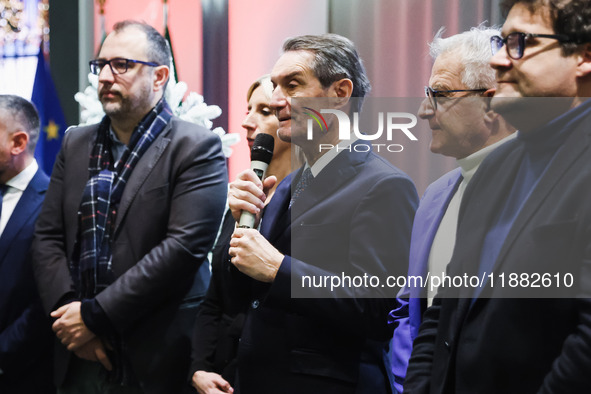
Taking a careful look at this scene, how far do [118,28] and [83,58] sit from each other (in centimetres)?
130

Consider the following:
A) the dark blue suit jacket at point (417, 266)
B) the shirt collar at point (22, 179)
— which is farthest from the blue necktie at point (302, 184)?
the shirt collar at point (22, 179)

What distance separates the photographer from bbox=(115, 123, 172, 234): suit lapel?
2604mm

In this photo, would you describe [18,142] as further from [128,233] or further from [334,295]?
[334,295]

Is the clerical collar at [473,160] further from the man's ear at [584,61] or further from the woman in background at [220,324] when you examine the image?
the woman in background at [220,324]

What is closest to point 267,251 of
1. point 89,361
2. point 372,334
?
point 372,334

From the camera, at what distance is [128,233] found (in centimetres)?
259

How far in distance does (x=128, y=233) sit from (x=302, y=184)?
83 centimetres

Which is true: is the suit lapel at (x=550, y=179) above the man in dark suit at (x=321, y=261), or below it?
above

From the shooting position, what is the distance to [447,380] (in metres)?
1.42

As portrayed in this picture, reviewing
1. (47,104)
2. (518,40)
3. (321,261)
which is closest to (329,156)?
(321,261)

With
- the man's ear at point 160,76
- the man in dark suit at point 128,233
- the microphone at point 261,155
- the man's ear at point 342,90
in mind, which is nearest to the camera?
the microphone at point 261,155

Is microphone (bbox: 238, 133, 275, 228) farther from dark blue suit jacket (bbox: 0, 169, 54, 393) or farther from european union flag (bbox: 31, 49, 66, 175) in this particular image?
european union flag (bbox: 31, 49, 66, 175)

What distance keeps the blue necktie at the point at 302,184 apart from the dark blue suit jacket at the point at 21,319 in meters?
1.42

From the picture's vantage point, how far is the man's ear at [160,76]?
2874 millimetres
